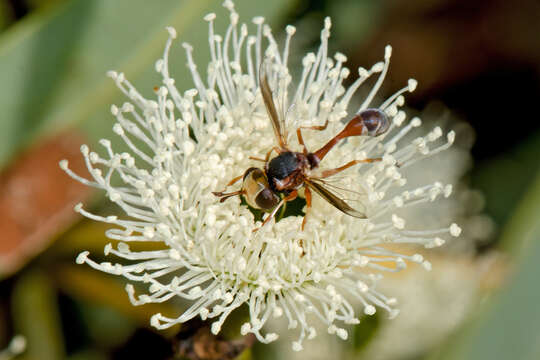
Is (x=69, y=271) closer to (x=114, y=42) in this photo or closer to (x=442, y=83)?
(x=114, y=42)

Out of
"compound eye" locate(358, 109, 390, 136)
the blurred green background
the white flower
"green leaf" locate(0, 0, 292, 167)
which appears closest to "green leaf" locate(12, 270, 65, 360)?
the blurred green background

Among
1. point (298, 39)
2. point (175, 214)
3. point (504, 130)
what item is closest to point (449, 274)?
point (504, 130)

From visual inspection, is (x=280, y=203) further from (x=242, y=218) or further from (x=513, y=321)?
(x=513, y=321)

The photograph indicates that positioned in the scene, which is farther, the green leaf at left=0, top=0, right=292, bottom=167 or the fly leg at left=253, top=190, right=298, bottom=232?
the green leaf at left=0, top=0, right=292, bottom=167

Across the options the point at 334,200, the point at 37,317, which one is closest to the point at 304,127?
the point at 334,200

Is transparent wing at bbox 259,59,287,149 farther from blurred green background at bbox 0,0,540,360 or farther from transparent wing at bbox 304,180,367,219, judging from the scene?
blurred green background at bbox 0,0,540,360

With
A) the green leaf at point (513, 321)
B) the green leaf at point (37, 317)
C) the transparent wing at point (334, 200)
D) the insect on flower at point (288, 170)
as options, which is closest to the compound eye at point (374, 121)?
the insect on flower at point (288, 170)
